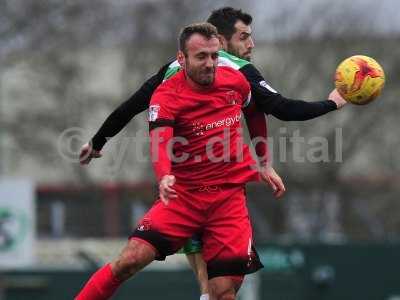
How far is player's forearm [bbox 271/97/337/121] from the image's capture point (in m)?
9.45

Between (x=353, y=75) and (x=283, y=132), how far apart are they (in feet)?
60.1

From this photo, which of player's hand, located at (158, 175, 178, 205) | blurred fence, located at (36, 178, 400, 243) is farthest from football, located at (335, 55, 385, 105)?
blurred fence, located at (36, 178, 400, 243)

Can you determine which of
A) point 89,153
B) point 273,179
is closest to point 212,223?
point 273,179

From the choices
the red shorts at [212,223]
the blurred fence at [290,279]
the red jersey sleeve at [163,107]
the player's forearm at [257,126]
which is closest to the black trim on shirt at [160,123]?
the red jersey sleeve at [163,107]

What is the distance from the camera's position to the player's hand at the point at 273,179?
10.0 metres

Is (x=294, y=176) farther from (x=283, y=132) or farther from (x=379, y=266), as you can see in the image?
(x=379, y=266)

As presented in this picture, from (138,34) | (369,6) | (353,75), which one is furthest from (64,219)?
(353,75)

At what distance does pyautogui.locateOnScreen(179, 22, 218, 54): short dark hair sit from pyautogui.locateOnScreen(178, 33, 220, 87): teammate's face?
27mm

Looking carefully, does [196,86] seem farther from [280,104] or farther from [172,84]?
[280,104]

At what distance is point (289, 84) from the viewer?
110 feet

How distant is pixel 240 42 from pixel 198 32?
71cm

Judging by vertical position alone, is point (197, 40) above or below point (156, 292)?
above

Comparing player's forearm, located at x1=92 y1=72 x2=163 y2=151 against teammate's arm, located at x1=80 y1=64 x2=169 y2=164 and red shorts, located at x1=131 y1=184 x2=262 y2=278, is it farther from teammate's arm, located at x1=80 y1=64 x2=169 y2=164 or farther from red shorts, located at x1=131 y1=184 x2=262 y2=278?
red shorts, located at x1=131 y1=184 x2=262 y2=278

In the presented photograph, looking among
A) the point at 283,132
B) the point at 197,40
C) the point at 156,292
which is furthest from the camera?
the point at 283,132
